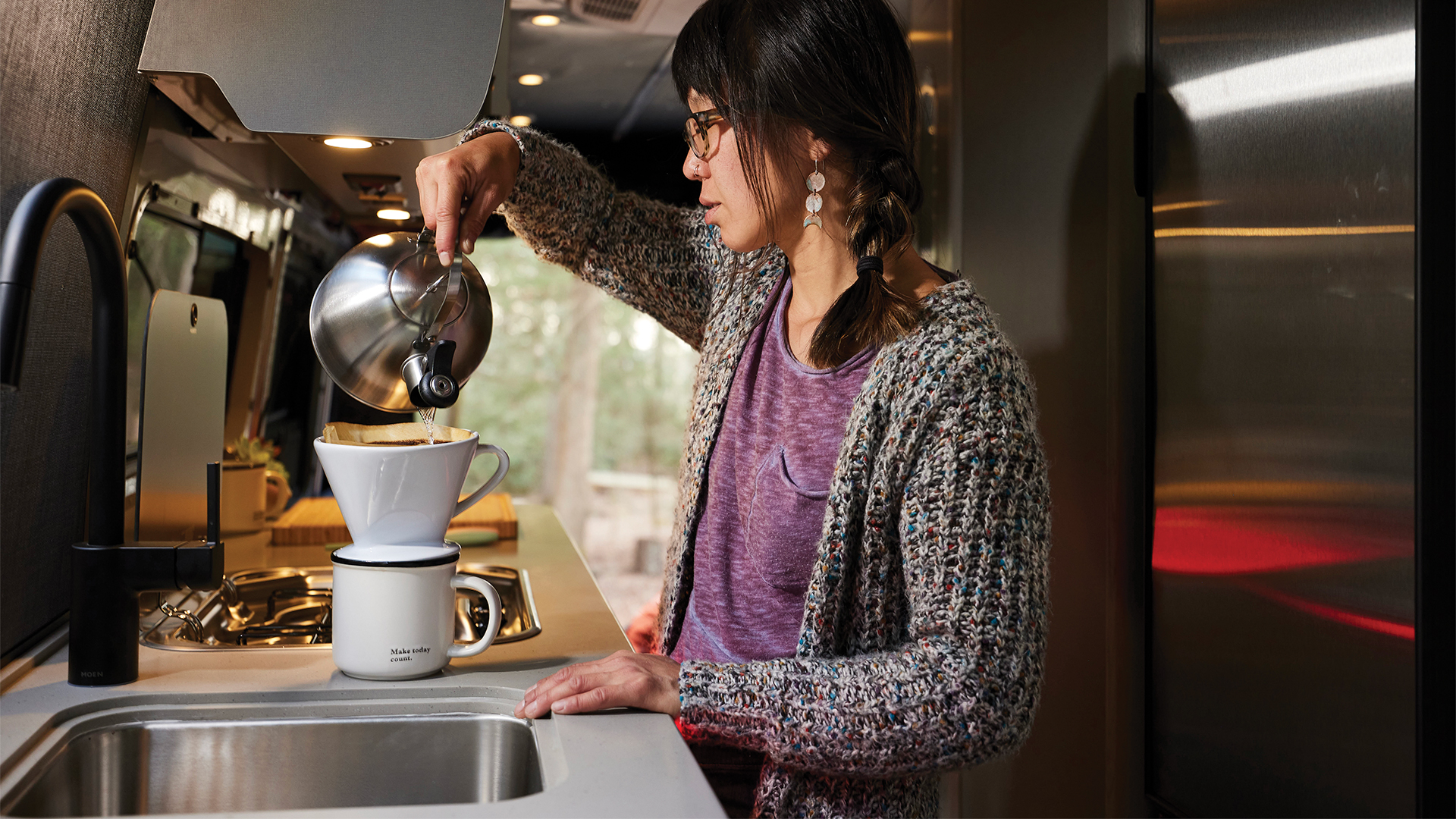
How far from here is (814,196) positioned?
1144 millimetres

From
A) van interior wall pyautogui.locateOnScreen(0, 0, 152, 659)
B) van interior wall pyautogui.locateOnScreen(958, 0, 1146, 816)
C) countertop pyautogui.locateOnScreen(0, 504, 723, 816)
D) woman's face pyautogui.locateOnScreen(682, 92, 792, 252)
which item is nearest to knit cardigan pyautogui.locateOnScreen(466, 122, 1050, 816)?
countertop pyautogui.locateOnScreen(0, 504, 723, 816)

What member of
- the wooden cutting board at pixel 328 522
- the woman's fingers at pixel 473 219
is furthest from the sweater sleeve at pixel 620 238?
the wooden cutting board at pixel 328 522

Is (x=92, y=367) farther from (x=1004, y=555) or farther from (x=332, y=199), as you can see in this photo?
(x=332, y=199)

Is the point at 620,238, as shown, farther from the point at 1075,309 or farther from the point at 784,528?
the point at 1075,309

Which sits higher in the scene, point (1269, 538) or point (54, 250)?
point (54, 250)

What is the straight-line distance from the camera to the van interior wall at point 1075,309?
4.83ft

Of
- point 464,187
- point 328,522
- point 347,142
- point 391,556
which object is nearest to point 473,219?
point 464,187

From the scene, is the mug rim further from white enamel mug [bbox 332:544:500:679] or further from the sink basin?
the sink basin

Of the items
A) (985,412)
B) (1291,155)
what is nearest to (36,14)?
(985,412)

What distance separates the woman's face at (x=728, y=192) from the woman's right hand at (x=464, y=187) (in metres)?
0.22

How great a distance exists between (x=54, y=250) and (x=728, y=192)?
0.68 m

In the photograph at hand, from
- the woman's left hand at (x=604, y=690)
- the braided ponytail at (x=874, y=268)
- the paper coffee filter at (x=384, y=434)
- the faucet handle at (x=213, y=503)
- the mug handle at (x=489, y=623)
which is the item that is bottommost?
the woman's left hand at (x=604, y=690)

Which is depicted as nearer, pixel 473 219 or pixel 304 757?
pixel 304 757

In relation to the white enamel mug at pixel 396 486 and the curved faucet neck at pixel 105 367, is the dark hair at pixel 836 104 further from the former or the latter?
the curved faucet neck at pixel 105 367
